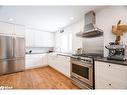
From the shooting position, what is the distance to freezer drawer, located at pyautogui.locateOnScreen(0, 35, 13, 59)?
3.65 metres

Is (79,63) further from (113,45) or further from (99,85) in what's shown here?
(113,45)

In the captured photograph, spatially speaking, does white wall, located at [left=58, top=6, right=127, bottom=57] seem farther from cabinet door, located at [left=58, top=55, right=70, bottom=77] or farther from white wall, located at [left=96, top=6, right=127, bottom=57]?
cabinet door, located at [left=58, top=55, right=70, bottom=77]

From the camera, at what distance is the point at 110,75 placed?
178cm

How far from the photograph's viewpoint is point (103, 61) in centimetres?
191

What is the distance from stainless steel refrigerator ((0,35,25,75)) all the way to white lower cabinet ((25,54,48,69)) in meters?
0.30

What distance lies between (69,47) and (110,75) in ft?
9.21

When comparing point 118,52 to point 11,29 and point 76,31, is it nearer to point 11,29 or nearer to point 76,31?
point 76,31

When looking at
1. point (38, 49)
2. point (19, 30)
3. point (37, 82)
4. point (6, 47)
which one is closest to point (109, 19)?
point (37, 82)

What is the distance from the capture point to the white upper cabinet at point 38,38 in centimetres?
493
